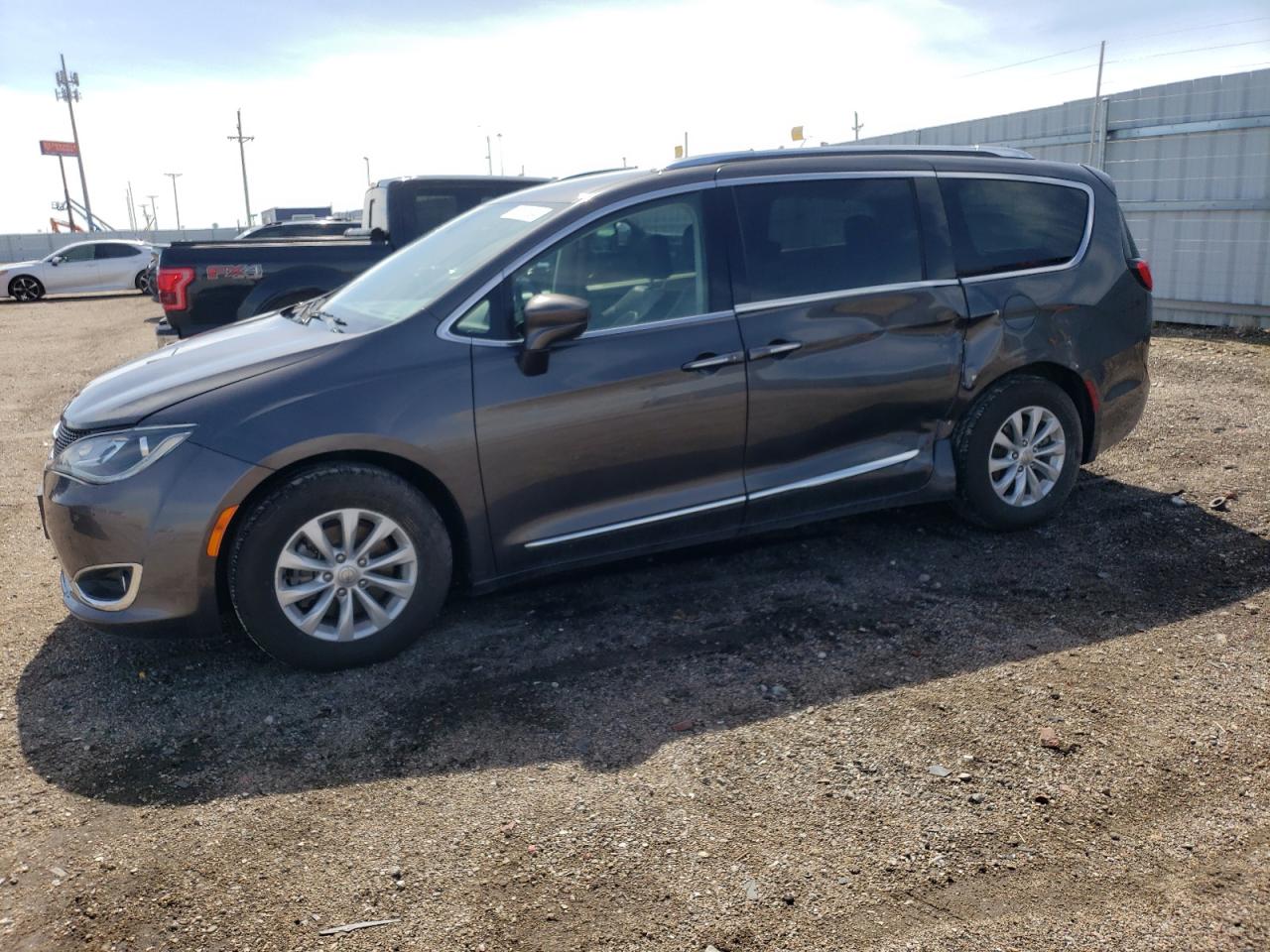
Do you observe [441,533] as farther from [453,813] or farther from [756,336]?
[756,336]

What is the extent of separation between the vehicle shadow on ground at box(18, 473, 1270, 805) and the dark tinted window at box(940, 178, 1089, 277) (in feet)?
4.59

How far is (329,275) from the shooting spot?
8.55 m

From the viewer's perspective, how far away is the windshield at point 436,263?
4.43m

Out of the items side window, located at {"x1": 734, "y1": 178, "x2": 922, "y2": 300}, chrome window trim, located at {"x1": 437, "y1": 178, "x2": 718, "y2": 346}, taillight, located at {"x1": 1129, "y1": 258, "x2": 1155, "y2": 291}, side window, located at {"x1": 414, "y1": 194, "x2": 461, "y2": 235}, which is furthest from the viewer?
side window, located at {"x1": 414, "y1": 194, "x2": 461, "y2": 235}

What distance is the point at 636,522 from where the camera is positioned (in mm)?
4434

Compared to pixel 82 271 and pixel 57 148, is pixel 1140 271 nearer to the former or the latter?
pixel 82 271

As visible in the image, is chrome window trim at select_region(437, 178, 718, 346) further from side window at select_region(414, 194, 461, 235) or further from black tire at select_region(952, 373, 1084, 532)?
side window at select_region(414, 194, 461, 235)

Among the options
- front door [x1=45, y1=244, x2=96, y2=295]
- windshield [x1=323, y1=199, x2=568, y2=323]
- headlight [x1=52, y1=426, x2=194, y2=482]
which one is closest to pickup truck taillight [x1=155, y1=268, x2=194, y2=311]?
windshield [x1=323, y1=199, x2=568, y2=323]

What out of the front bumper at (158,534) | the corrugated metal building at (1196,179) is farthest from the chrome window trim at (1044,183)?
the corrugated metal building at (1196,179)

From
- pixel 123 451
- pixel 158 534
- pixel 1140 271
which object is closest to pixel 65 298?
pixel 123 451

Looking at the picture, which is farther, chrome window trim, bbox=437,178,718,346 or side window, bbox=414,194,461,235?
side window, bbox=414,194,461,235

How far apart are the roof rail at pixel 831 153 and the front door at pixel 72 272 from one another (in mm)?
26424

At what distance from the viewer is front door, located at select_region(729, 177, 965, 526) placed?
461 cm

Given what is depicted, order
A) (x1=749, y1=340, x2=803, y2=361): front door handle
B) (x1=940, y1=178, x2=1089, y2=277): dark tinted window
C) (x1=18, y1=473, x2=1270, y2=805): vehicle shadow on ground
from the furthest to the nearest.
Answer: (x1=940, y1=178, x2=1089, y2=277): dark tinted window → (x1=749, y1=340, x2=803, y2=361): front door handle → (x1=18, y1=473, x2=1270, y2=805): vehicle shadow on ground
